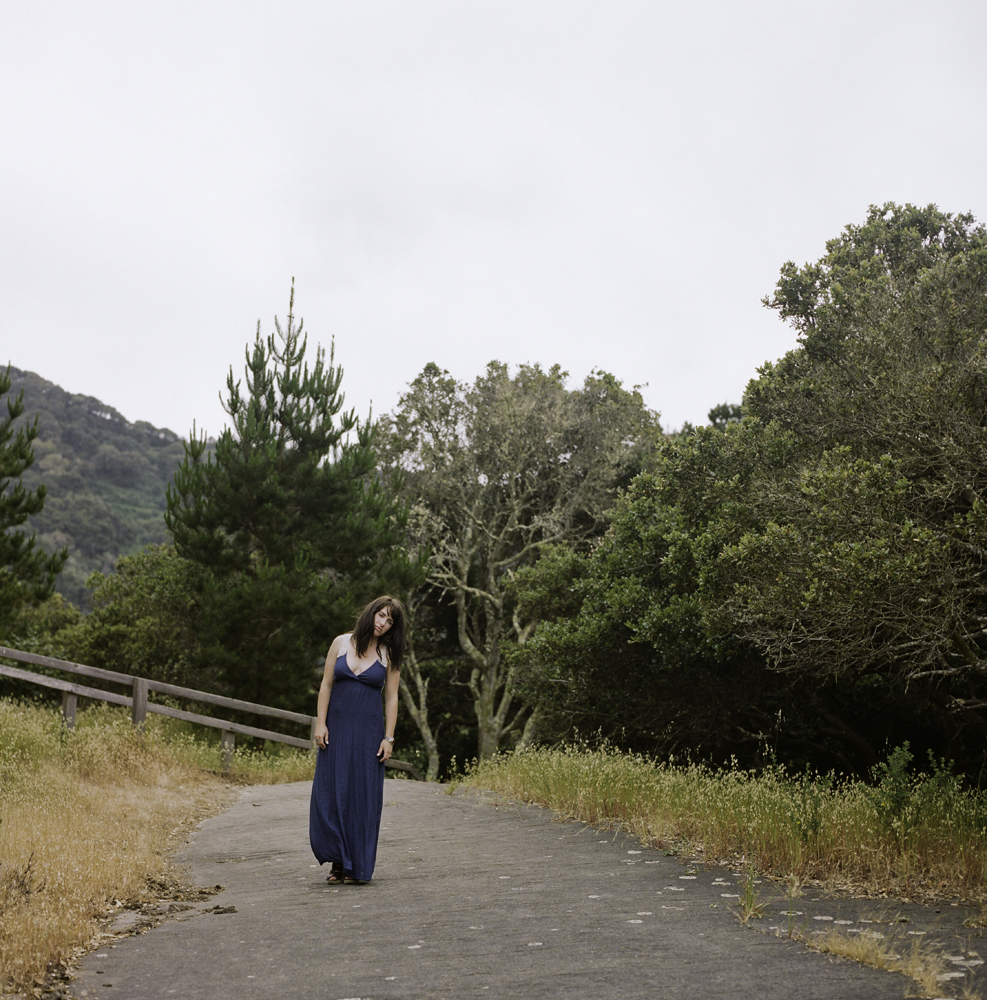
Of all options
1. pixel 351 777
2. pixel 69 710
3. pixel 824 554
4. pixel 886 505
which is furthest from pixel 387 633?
pixel 69 710

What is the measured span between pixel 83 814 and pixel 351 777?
3420mm

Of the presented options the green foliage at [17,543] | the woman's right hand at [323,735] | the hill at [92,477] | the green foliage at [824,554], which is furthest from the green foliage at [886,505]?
the hill at [92,477]

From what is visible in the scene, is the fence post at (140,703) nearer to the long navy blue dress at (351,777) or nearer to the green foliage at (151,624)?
the green foliage at (151,624)

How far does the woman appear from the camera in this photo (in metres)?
6.02

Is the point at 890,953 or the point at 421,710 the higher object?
the point at 890,953

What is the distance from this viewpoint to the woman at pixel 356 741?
602cm

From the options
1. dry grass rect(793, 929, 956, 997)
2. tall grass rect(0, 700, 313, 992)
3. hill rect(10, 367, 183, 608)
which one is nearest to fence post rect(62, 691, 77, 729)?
tall grass rect(0, 700, 313, 992)

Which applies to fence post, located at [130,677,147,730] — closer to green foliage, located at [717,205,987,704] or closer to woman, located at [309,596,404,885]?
woman, located at [309,596,404,885]

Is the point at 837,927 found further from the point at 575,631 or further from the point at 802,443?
the point at 575,631

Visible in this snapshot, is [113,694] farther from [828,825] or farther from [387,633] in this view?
[828,825]

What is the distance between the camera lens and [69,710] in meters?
12.0

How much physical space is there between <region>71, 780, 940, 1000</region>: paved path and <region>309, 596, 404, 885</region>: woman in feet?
0.79

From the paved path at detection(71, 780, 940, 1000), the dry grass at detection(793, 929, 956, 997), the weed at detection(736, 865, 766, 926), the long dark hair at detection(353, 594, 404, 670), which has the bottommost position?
the paved path at detection(71, 780, 940, 1000)

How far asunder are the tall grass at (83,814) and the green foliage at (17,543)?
5.49 m
